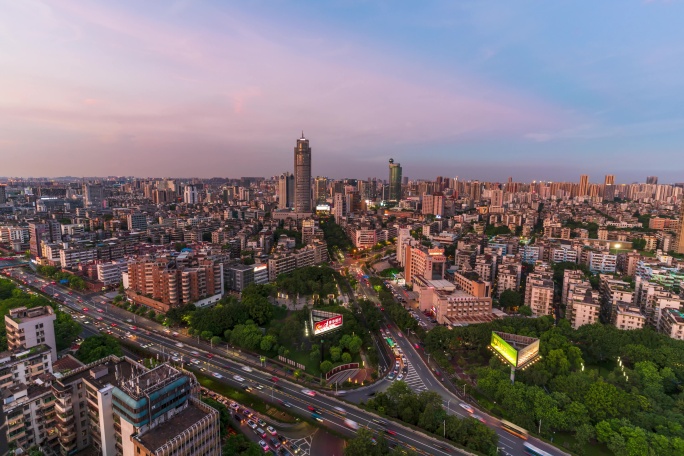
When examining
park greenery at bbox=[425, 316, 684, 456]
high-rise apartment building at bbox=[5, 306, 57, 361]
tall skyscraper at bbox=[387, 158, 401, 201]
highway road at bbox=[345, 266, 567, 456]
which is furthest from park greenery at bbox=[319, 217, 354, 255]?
tall skyscraper at bbox=[387, 158, 401, 201]

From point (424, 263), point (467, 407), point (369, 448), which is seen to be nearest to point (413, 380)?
point (467, 407)

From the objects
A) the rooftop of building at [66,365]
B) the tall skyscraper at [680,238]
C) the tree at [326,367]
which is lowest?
the tree at [326,367]

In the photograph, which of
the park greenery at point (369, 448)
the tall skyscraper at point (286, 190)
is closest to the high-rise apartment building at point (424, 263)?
the park greenery at point (369, 448)

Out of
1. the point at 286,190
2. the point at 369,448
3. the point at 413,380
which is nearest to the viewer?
the point at 369,448

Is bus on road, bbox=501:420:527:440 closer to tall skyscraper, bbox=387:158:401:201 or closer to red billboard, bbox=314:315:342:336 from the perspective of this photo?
red billboard, bbox=314:315:342:336

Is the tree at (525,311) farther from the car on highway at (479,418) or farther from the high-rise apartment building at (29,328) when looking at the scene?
the high-rise apartment building at (29,328)

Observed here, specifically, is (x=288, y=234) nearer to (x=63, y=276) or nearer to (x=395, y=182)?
(x=63, y=276)
